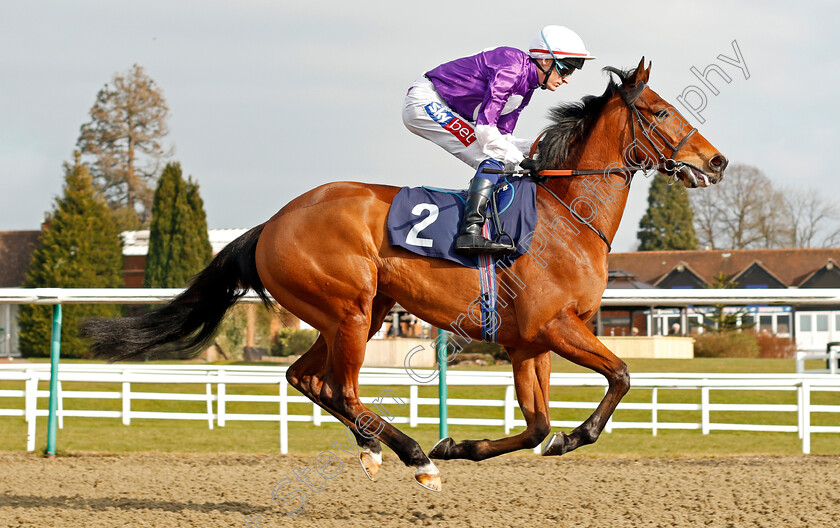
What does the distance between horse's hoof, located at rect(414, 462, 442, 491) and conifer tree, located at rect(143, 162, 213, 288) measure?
27.6 m

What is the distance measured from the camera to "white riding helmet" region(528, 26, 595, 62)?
4398 millimetres

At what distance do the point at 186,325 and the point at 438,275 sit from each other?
1606 mm

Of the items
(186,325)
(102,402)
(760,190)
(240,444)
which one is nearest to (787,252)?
(760,190)

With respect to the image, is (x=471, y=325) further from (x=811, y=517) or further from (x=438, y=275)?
(x=811, y=517)

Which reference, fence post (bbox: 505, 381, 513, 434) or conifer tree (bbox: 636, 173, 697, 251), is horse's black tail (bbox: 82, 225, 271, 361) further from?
conifer tree (bbox: 636, 173, 697, 251)

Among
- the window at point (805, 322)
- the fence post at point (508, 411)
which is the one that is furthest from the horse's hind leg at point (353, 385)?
the window at point (805, 322)

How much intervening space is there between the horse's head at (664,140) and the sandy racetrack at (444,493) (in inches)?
65.6

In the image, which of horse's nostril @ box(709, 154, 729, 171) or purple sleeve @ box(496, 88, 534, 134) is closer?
horse's nostril @ box(709, 154, 729, 171)

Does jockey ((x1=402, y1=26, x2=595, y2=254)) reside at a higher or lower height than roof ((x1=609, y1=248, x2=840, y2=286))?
lower

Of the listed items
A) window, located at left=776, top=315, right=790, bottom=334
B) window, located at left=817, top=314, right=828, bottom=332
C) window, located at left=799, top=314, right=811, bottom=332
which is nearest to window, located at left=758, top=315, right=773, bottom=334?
window, located at left=776, top=315, right=790, bottom=334

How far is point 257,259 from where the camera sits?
464 cm

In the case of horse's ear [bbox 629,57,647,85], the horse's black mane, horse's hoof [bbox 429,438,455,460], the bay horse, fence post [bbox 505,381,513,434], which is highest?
horse's ear [bbox 629,57,647,85]

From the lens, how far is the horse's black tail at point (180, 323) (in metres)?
4.94

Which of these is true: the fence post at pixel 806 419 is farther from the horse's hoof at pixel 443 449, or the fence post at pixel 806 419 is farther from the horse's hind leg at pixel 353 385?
the horse's hind leg at pixel 353 385
